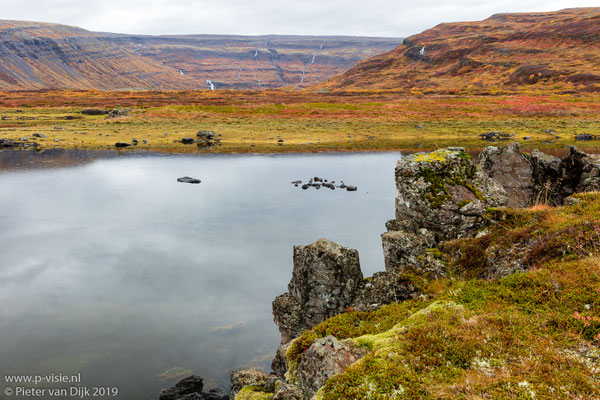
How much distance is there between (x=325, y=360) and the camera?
8.82 meters

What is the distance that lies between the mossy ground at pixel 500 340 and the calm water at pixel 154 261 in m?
10.7

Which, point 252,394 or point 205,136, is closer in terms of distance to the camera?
point 252,394

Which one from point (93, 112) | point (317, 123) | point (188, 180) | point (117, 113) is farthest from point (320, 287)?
point (93, 112)

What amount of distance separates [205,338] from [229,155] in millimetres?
55574

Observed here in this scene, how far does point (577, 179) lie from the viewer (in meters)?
25.1

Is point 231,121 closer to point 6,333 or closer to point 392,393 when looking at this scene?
point 6,333

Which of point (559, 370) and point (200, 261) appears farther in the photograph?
point (200, 261)

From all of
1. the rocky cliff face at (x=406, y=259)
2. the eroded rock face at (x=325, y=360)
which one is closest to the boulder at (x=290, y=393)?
the rocky cliff face at (x=406, y=259)

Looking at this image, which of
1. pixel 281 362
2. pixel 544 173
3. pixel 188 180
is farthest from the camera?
pixel 188 180

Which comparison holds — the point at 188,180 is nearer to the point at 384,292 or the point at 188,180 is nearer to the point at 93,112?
the point at 384,292

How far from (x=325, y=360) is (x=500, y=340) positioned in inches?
142

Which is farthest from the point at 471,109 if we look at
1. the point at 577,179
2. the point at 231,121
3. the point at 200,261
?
the point at 200,261

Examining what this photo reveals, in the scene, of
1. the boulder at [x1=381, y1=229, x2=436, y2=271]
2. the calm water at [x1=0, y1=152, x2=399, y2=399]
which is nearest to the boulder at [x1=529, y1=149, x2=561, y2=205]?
the calm water at [x1=0, y1=152, x2=399, y2=399]

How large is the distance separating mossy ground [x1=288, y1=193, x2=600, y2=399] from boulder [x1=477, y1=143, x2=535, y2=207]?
16.6 metres
